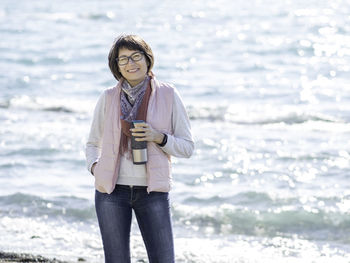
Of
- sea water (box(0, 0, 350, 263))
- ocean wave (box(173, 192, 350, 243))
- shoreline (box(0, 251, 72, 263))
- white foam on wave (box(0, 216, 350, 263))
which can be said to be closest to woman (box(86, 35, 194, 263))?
shoreline (box(0, 251, 72, 263))

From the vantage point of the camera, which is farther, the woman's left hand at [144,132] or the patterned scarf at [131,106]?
the patterned scarf at [131,106]

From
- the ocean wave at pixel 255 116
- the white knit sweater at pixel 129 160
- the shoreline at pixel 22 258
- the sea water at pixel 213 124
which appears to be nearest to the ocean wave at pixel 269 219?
the sea water at pixel 213 124

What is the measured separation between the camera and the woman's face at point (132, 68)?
4.18m

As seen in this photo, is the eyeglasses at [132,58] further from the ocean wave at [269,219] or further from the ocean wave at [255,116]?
the ocean wave at [255,116]

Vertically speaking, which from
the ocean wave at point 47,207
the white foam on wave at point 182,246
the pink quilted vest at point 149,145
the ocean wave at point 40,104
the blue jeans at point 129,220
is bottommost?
the white foam on wave at point 182,246

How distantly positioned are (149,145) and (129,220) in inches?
16.7

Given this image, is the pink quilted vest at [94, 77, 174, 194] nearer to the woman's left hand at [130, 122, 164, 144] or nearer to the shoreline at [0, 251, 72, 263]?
the woman's left hand at [130, 122, 164, 144]

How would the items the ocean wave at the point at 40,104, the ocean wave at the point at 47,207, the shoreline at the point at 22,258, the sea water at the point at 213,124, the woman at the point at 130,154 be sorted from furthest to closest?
the ocean wave at the point at 40,104, the ocean wave at the point at 47,207, the sea water at the point at 213,124, the shoreline at the point at 22,258, the woman at the point at 130,154

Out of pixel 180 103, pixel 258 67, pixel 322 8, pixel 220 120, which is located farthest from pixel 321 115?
pixel 322 8

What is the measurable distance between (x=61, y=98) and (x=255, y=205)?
303 inches

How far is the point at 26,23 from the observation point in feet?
79.3

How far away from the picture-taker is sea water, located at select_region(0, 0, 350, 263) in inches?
294

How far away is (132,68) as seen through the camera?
419 centimetres

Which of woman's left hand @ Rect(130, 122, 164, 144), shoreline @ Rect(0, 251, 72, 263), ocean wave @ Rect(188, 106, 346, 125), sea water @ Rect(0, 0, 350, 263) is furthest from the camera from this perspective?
ocean wave @ Rect(188, 106, 346, 125)
